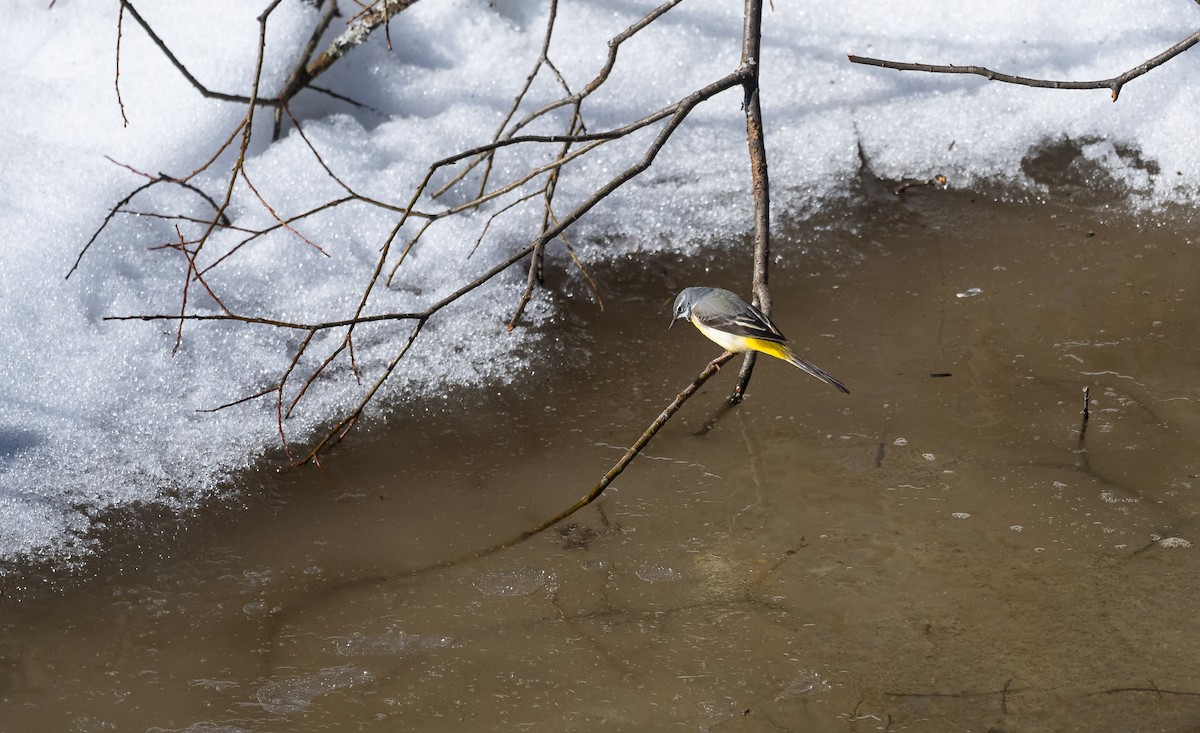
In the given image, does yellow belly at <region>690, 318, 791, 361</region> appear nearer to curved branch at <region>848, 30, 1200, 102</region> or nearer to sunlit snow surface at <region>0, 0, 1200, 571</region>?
curved branch at <region>848, 30, 1200, 102</region>

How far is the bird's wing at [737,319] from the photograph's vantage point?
2459 millimetres

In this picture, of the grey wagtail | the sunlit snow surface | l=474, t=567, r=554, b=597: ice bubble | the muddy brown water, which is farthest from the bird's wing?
the sunlit snow surface

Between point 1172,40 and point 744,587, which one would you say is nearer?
point 744,587

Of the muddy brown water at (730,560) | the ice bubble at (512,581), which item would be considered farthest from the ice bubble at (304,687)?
the ice bubble at (512,581)

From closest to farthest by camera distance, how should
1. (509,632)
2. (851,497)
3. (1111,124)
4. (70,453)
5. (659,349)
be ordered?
(509,632) < (851,497) < (70,453) < (659,349) < (1111,124)

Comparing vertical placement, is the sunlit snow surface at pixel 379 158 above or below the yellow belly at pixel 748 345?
above

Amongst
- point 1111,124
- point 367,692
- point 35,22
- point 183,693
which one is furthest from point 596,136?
point 35,22

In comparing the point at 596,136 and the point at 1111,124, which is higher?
the point at 596,136

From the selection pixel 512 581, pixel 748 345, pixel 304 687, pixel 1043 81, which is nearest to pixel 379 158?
pixel 512 581

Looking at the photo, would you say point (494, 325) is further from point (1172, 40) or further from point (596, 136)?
point (1172, 40)

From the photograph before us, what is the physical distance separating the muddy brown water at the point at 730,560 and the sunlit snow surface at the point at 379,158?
1.07 feet

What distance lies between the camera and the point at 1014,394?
325 centimetres

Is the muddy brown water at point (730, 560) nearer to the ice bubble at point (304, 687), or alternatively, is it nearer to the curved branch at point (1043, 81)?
the ice bubble at point (304, 687)

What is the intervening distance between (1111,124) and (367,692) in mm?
3636
